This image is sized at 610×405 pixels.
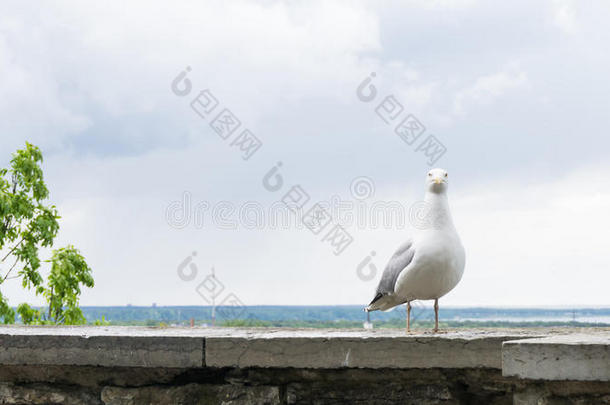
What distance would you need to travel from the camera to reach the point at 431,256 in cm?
458

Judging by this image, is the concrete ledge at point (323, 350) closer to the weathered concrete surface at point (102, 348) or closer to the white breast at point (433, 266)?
the weathered concrete surface at point (102, 348)

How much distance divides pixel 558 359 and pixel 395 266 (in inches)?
52.6

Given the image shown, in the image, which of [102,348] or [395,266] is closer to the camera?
[102,348]

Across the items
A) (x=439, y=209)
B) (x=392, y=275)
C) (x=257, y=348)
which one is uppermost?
(x=439, y=209)

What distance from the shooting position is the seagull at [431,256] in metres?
4.60

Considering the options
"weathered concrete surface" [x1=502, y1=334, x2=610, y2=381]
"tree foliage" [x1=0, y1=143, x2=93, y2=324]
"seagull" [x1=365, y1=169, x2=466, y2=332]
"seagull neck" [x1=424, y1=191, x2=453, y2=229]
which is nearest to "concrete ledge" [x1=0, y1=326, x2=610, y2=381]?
"weathered concrete surface" [x1=502, y1=334, x2=610, y2=381]

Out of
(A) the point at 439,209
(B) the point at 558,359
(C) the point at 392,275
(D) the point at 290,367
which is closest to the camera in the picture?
(B) the point at 558,359

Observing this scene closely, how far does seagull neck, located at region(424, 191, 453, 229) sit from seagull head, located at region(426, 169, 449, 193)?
0.03 meters

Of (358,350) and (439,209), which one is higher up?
(439,209)

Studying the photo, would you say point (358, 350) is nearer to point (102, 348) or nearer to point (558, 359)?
point (558, 359)

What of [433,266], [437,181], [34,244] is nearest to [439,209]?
[437,181]

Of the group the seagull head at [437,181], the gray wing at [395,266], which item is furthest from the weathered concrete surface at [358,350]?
the seagull head at [437,181]

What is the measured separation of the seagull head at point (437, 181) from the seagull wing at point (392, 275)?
13.5 inches

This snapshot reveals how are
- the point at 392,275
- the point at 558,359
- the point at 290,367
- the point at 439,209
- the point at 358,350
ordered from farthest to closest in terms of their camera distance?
the point at 392,275, the point at 439,209, the point at 290,367, the point at 358,350, the point at 558,359
